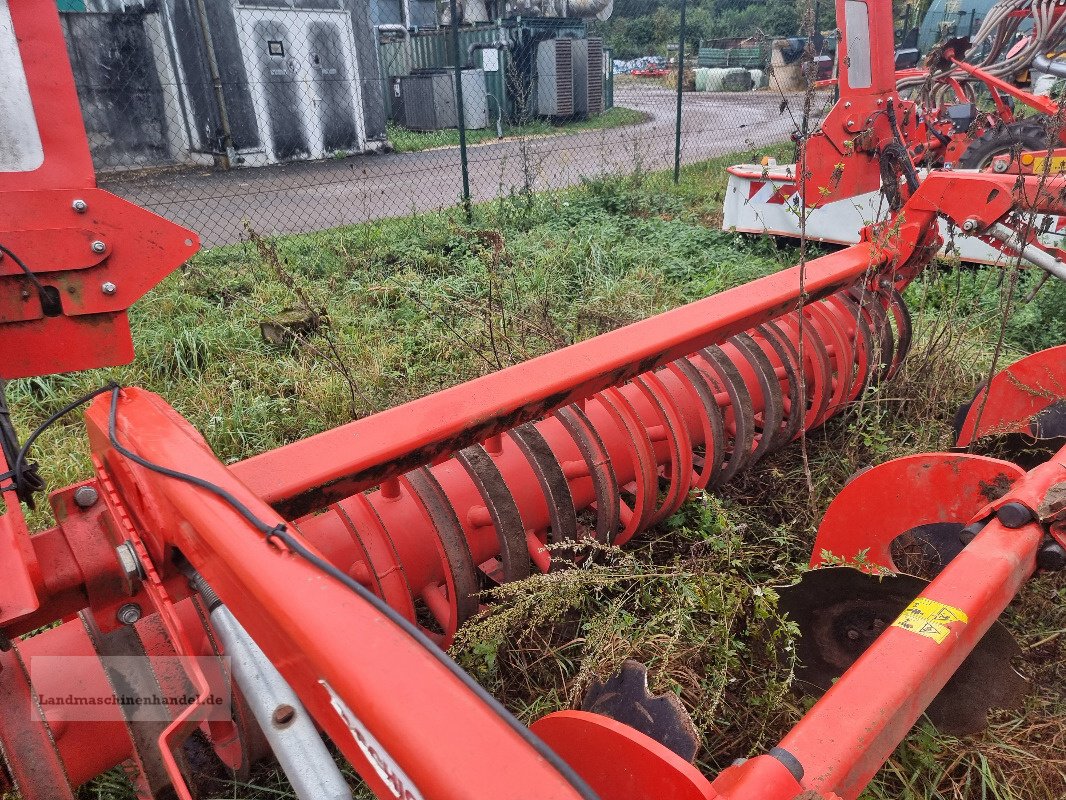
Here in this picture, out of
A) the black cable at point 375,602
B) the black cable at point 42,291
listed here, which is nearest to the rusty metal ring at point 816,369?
the black cable at point 375,602

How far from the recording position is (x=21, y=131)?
4.76ft

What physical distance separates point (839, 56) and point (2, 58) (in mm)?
3274

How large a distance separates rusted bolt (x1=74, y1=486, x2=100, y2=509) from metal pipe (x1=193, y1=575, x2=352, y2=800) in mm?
451

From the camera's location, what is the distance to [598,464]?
7.02 ft

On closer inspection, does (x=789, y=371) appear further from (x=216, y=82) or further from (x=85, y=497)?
(x=216, y=82)

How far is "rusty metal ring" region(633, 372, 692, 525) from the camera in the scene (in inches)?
90.0

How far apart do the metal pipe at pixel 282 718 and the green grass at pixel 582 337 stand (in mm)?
739

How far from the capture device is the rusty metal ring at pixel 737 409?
8.14ft

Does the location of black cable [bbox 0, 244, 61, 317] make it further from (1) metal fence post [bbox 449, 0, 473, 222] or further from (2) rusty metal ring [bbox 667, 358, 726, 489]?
(1) metal fence post [bbox 449, 0, 473, 222]

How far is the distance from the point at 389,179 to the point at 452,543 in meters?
10.1

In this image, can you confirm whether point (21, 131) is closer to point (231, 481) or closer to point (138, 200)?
point (231, 481)

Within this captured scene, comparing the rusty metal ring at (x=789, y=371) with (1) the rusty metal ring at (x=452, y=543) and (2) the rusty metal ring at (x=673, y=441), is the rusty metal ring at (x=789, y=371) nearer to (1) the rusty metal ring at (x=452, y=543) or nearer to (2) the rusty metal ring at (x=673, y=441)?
(2) the rusty metal ring at (x=673, y=441)

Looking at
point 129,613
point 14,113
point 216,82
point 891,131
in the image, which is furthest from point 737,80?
point 129,613

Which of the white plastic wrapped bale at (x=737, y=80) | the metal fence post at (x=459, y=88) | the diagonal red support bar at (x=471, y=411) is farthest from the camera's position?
the white plastic wrapped bale at (x=737, y=80)
